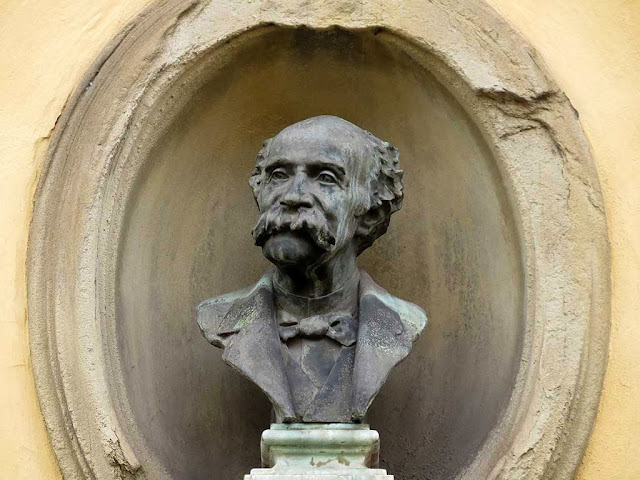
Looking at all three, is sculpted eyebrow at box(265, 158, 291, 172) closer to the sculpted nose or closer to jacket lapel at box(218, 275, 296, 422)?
the sculpted nose

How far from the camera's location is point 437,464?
493 centimetres

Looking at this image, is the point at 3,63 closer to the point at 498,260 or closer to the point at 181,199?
the point at 181,199

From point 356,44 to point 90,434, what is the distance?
1.53m

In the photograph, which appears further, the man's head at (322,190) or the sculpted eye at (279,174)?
the sculpted eye at (279,174)

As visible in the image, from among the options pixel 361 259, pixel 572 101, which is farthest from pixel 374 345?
pixel 572 101

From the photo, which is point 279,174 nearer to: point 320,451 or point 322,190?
point 322,190

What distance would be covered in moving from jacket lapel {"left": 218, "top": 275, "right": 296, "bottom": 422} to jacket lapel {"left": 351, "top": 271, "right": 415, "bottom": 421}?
21 cm

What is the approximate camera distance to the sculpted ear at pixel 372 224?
470 centimetres

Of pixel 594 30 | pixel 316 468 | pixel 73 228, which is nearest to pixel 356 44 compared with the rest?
pixel 594 30

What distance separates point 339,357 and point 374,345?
0.12 meters

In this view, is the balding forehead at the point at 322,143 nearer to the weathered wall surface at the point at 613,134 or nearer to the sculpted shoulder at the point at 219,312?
the sculpted shoulder at the point at 219,312

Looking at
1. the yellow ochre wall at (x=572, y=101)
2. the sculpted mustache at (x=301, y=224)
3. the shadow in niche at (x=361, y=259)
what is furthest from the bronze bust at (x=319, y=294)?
the yellow ochre wall at (x=572, y=101)

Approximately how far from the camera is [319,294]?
15.4ft

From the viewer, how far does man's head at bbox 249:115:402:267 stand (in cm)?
444
